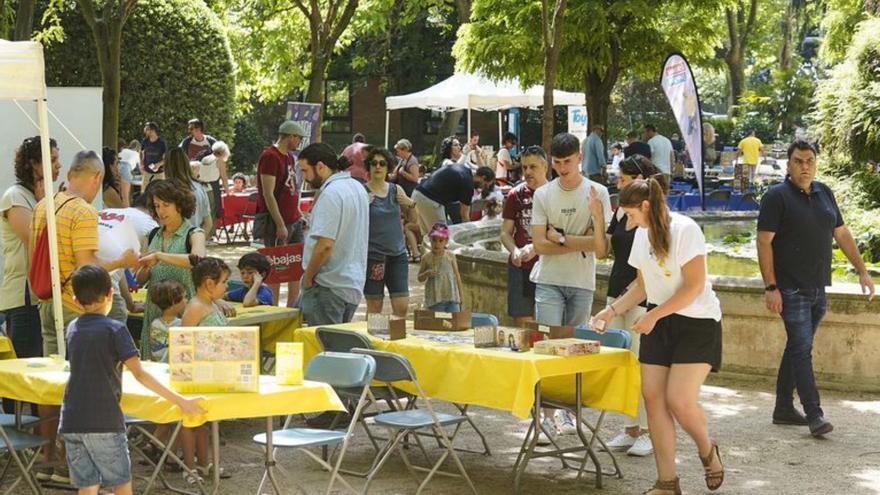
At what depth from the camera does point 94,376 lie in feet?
19.7

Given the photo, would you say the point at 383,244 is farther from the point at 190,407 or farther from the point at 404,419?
the point at 190,407

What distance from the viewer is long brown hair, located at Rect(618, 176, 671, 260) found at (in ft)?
23.5

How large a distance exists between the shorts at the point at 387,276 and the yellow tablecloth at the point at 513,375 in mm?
2438

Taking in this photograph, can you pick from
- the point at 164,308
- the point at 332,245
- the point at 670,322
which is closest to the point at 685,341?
the point at 670,322

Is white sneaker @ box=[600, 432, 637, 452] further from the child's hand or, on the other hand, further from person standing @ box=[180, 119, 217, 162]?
person standing @ box=[180, 119, 217, 162]

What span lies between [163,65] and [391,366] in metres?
→ 20.5

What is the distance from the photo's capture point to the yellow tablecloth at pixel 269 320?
30.4 ft

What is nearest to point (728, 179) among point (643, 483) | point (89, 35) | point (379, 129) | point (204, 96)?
point (204, 96)

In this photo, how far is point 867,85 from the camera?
1431 cm

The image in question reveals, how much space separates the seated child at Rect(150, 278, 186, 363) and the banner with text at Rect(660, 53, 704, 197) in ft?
35.3

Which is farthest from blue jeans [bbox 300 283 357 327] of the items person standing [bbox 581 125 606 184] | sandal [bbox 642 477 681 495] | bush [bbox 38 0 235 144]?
bush [bbox 38 0 235 144]

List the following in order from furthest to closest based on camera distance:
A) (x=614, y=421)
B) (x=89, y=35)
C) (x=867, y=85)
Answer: (x=89, y=35) < (x=867, y=85) < (x=614, y=421)

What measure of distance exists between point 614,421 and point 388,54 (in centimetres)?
3336

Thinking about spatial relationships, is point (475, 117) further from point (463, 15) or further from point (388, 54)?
point (463, 15)
